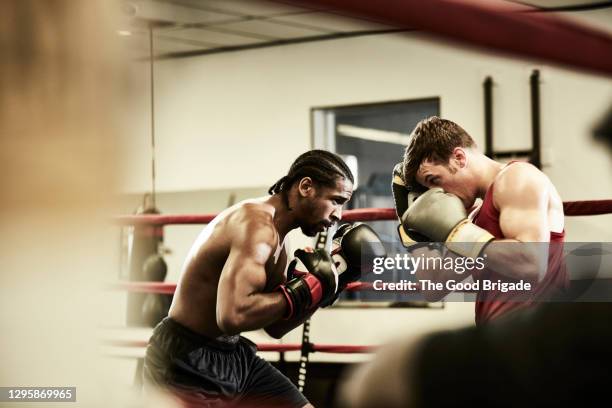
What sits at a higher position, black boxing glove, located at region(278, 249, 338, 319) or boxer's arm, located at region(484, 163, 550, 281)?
boxer's arm, located at region(484, 163, 550, 281)

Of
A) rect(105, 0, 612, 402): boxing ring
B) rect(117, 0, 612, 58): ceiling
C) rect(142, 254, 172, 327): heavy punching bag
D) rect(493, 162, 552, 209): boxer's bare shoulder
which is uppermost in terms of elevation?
rect(117, 0, 612, 58): ceiling

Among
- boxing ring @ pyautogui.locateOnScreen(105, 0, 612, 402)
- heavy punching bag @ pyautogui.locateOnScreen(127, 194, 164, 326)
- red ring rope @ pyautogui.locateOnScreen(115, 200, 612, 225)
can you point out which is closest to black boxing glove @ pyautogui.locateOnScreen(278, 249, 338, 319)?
red ring rope @ pyautogui.locateOnScreen(115, 200, 612, 225)

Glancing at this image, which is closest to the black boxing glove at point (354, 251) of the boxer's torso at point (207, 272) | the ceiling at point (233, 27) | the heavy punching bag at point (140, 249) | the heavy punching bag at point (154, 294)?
the boxer's torso at point (207, 272)

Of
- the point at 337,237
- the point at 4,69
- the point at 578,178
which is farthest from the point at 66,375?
the point at 578,178

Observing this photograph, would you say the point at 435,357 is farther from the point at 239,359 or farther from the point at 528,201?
the point at 239,359

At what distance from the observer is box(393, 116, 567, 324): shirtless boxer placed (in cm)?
152

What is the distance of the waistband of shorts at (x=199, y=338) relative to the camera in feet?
5.89

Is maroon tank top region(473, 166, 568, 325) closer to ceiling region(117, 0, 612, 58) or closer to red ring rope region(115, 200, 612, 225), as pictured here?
red ring rope region(115, 200, 612, 225)

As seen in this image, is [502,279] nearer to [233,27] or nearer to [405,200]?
[405,200]

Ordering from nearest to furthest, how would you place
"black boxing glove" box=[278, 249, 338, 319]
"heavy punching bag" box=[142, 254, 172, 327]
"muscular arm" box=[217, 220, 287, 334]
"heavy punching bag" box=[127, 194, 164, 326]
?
"muscular arm" box=[217, 220, 287, 334]
"black boxing glove" box=[278, 249, 338, 319]
"heavy punching bag" box=[142, 254, 172, 327]
"heavy punching bag" box=[127, 194, 164, 326]

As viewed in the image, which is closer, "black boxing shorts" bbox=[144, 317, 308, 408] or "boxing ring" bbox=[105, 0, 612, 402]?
"boxing ring" bbox=[105, 0, 612, 402]

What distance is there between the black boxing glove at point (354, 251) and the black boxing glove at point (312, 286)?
92 mm

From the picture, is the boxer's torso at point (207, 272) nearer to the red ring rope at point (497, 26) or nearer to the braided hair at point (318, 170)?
the braided hair at point (318, 170)

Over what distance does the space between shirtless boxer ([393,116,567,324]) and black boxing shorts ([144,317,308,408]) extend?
48cm
